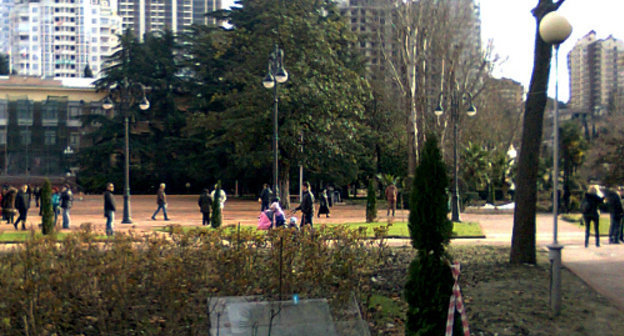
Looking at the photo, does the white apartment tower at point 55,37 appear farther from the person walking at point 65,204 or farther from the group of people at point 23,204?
the person walking at point 65,204

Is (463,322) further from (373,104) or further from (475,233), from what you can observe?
(373,104)

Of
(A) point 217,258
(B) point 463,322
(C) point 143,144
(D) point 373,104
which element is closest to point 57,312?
(A) point 217,258

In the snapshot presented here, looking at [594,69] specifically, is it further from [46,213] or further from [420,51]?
[46,213]

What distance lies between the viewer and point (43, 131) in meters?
80.5

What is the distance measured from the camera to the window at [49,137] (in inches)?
3164

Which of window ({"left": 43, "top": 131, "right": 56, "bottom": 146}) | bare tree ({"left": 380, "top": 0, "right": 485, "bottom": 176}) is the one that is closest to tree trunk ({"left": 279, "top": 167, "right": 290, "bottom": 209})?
bare tree ({"left": 380, "top": 0, "right": 485, "bottom": 176})

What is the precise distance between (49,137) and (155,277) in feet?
260

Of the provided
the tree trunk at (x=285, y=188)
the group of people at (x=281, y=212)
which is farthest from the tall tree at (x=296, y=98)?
the group of people at (x=281, y=212)

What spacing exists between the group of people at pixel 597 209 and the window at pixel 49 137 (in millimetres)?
73785

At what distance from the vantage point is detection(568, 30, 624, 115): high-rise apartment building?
252 ft

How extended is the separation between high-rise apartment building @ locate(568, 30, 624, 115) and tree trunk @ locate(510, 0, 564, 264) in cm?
6622

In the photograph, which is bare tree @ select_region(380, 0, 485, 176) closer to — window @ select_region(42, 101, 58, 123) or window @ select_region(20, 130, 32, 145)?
window @ select_region(42, 101, 58, 123)

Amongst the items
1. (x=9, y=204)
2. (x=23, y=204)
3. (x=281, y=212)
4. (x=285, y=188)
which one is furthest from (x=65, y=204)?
(x=285, y=188)

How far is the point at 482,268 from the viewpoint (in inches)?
495
